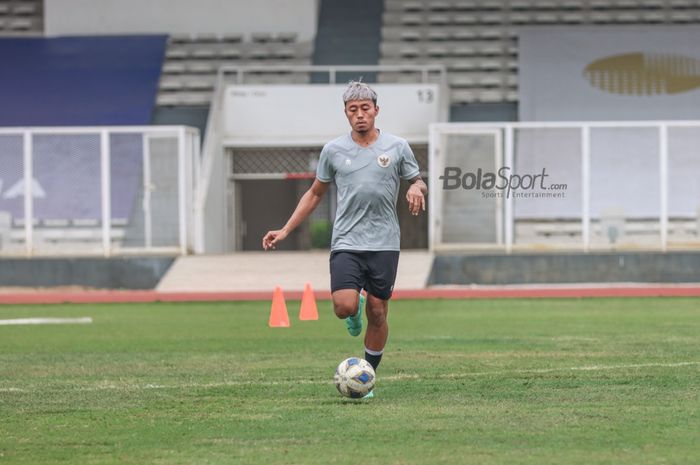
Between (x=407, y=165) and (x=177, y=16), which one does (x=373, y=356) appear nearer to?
(x=407, y=165)

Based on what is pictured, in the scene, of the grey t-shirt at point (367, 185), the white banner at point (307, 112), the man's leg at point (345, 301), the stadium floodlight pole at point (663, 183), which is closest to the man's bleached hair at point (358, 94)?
the grey t-shirt at point (367, 185)

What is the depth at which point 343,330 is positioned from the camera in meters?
16.3

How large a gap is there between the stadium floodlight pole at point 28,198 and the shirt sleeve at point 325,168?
64.4 ft

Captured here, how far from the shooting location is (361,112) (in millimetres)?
9273

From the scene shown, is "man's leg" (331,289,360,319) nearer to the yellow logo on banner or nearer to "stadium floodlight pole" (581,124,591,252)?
"stadium floodlight pole" (581,124,591,252)

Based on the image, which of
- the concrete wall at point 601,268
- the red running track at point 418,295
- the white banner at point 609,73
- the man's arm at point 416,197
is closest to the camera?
the man's arm at point 416,197

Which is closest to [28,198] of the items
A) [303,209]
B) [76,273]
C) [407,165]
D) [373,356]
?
[76,273]

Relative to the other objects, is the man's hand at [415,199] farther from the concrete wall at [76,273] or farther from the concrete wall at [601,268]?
the concrete wall at [76,273]

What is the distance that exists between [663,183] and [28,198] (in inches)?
489

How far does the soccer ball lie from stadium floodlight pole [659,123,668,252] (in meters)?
19.1

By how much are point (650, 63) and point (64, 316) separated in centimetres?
2108

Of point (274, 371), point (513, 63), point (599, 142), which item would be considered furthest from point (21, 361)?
point (513, 63)

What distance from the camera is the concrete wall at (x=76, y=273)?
91.6 ft

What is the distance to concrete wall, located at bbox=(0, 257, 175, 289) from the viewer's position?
27906 millimetres
